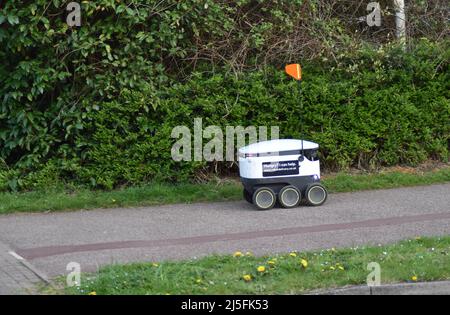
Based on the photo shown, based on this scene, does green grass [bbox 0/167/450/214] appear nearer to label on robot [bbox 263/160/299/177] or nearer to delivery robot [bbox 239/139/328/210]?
delivery robot [bbox 239/139/328/210]

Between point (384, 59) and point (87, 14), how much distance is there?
4.85 meters

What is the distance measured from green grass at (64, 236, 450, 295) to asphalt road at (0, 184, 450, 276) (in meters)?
0.58

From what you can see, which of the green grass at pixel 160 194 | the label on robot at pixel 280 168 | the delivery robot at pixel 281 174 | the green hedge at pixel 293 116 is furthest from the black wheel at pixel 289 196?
the green hedge at pixel 293 116

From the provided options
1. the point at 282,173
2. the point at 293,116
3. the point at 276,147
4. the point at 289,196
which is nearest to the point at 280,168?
the point at 282,173

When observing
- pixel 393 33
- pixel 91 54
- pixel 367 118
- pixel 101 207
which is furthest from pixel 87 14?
pixel 393 33

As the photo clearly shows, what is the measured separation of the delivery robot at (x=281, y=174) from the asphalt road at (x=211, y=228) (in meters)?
0.17

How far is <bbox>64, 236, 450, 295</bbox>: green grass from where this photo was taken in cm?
691

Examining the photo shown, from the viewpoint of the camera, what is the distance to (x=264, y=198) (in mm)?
10531

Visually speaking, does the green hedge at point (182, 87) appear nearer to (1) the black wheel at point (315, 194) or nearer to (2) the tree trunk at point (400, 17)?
(2) the tree trunk at point (400, 17)

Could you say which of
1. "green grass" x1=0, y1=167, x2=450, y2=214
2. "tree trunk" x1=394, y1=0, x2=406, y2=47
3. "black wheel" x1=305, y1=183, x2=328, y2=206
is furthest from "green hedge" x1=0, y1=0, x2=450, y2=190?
"black wheel" x1=305, y1=183, x2=328, y2=206

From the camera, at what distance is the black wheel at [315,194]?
35.0 feet

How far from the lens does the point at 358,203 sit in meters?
11.0

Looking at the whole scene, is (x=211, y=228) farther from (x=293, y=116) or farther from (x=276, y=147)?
(x=293, y=116)

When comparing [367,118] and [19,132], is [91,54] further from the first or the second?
[367,118]
